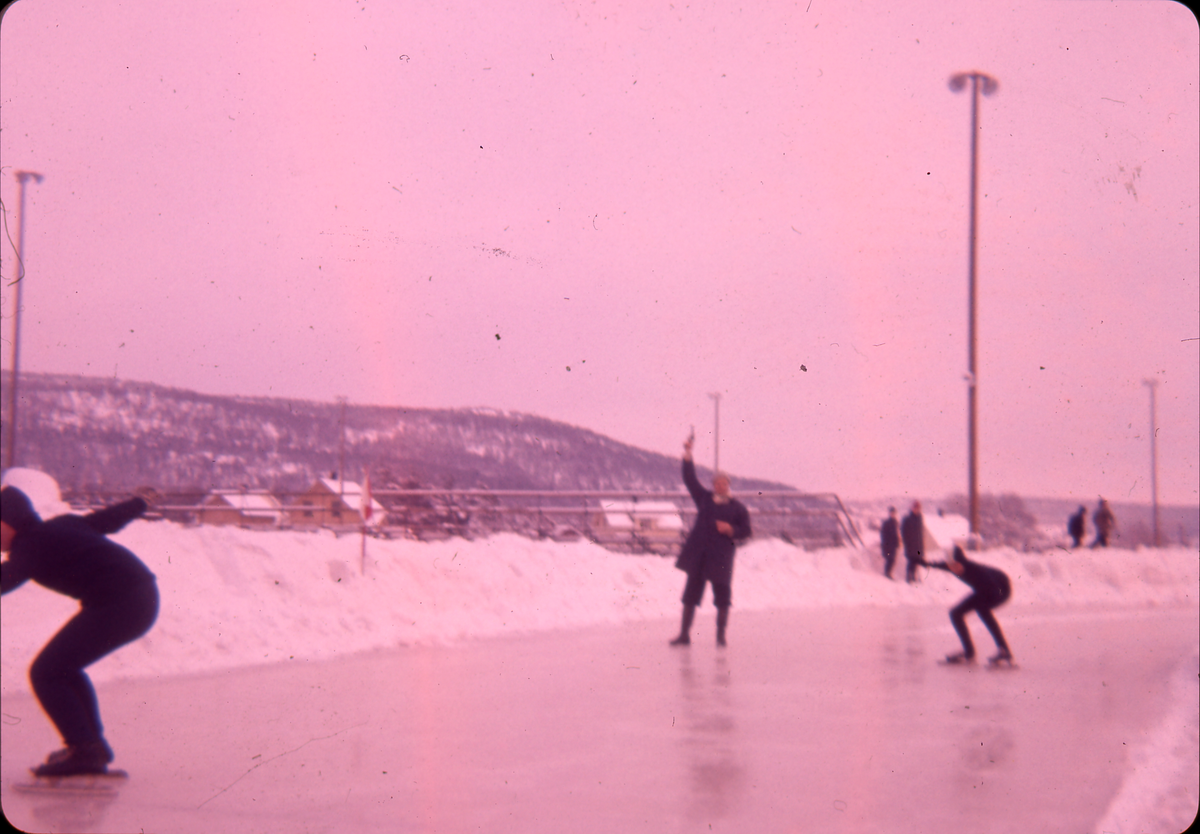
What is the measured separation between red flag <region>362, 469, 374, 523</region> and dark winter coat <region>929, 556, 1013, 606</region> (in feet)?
17.6

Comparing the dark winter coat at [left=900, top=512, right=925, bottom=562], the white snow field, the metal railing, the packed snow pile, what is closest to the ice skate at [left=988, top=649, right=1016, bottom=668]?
the white snow field

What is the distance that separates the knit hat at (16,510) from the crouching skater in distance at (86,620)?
0.43ft

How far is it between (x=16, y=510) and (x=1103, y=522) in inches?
209

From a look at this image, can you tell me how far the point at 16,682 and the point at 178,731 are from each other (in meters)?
1.66

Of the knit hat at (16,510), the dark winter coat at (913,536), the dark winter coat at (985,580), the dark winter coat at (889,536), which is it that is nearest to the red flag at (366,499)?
the dark winter coat at (985,580)

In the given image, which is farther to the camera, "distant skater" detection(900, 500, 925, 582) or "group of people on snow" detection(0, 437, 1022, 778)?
"distant skater" detection(900, 500, 925, 582)

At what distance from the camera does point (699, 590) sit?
32.0 ft

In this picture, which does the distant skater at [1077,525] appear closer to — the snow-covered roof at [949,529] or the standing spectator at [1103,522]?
the standing spectator at [1103,522]

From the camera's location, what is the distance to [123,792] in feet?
13.7

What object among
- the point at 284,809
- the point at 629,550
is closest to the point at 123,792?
the point at 284,809

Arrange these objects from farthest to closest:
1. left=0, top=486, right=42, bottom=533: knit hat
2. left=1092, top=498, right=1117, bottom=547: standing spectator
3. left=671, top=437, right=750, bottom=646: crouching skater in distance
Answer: left=671, top=437, right=750, bottom=646: crouching skater in distance, left=1092, top=498, right=1117, bottom=547: standing spectator, left=0, top=486, right=42, bottom=533: knit hat

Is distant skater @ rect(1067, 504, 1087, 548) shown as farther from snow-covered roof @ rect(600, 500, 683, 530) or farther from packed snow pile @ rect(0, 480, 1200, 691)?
snow-covered roof @ rect(600, 500, 683, 530)

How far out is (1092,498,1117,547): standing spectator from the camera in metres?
5.58

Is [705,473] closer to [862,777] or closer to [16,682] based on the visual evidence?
[862,777]
